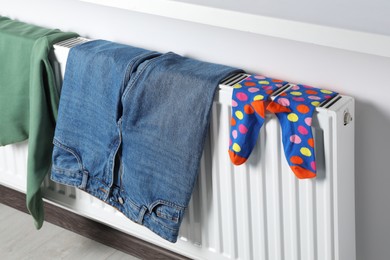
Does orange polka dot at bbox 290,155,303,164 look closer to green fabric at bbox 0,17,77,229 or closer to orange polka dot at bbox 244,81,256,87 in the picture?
orange polka dot at bbox 244,81,256,87

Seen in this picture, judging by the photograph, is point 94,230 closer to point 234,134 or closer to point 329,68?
point 234,134

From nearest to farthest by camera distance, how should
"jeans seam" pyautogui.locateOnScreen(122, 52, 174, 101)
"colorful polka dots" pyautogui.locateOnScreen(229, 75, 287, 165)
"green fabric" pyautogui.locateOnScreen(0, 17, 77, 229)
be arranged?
"colorful polka dots" pyautogui.locateOnScreen(229, 75, 287, 165) → "jeans seam" pyautogui.locateOnScreen(122, 52, 174, 101) → "green fabric" pyautogui.locateOnScreen(0, 17, 77, 229)

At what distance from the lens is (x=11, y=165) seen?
2039mm

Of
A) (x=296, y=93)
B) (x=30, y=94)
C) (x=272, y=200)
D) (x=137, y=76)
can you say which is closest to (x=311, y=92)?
(x=296, y=93)

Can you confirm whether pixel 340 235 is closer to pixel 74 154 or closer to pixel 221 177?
pixel 221 177

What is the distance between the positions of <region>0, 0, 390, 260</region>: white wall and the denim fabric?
57mm

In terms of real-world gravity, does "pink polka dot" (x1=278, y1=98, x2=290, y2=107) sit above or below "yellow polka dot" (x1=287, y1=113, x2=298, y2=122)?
above

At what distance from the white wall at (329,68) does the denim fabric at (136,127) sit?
0.19 ft

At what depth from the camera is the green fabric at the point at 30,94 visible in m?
1.79

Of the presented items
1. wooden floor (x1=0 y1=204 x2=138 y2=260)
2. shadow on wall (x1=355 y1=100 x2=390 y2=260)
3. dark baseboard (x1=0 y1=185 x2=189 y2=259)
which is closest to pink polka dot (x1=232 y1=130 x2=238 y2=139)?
shadow on wall (x1=355 y1=100 x2=390 y2=260)

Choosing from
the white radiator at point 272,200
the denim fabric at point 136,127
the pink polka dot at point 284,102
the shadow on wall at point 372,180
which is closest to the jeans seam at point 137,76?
the denim fabric at point 136,127

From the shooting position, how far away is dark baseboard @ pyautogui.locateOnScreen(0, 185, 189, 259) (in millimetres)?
1959

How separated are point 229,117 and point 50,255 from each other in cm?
76

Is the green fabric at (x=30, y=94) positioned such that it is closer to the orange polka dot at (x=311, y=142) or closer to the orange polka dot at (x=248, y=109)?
the orange polka dot at (x=248, y=109)
